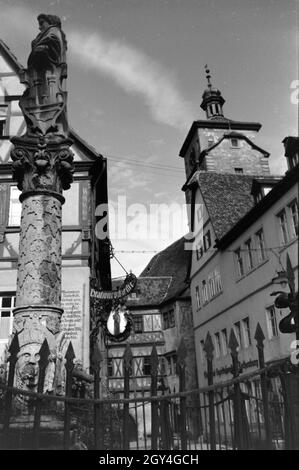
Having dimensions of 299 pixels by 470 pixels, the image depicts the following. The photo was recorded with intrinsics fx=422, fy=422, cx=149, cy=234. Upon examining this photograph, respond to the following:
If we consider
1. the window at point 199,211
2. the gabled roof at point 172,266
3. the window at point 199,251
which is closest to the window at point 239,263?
the window at point 199,251

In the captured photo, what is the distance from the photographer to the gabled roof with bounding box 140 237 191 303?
22031 millimetres

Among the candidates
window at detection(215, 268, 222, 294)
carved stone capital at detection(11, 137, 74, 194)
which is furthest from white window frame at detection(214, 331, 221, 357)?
carved stone capital at detection(11, 137, 74, 194)

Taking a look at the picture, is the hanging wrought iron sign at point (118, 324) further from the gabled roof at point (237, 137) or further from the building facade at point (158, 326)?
the gabled roof at point (237, 137)

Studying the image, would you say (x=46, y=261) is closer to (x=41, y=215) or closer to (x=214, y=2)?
(x=41, y=215)

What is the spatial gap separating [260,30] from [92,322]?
700 centimetres

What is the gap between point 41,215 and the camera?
3.63 m

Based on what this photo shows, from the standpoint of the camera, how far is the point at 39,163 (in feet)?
12.2

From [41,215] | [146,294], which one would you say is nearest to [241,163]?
[146,294]

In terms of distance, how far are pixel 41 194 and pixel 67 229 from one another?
6050 millimetres

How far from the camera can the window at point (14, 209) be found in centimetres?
972

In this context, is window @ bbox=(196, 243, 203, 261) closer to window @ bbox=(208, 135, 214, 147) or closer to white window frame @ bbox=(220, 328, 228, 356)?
white window frame @ bbox=(220, 328, 228, 356)

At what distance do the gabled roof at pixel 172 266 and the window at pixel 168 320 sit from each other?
2.39 ft

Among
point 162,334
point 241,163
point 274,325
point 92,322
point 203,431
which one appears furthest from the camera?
point 241,163

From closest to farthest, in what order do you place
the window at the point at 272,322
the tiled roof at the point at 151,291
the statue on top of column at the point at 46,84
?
the statue on top of column at the point at 46,84 < the window at the point at 272,322 < the tiled roof at the point at 151,291
